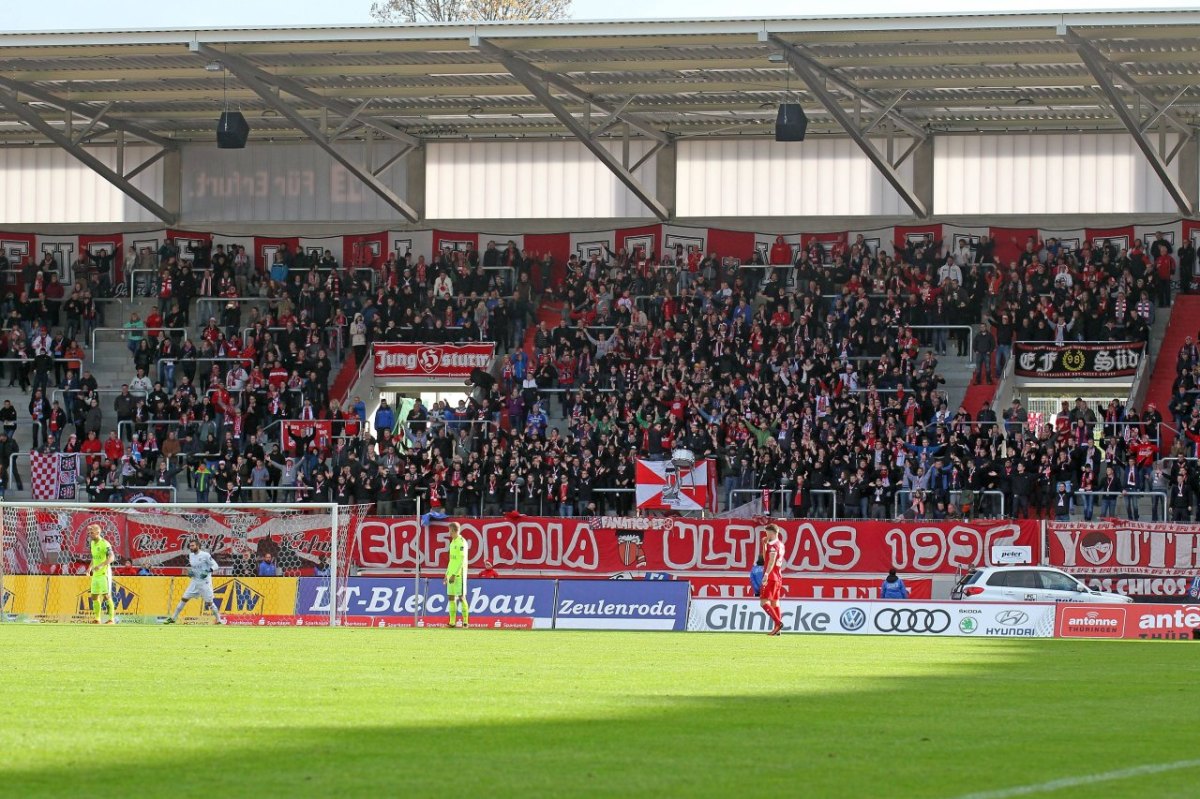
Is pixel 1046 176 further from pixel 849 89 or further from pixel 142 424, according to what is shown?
pixel 142 424

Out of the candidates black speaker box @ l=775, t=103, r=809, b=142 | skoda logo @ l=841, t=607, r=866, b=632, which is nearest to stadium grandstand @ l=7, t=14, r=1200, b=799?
skoda logo @ l=841, t=607, r=866, b=632

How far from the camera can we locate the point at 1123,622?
30.2 m

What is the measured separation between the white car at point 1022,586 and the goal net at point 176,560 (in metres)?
11.3

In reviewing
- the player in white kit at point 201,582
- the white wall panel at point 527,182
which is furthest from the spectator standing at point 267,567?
the white wall panel at point 527,182

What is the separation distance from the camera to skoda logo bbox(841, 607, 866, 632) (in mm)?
30761

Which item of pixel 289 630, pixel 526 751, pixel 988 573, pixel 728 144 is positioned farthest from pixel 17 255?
pixel 526 751

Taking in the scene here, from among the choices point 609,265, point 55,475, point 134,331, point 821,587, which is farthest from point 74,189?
point 821,587

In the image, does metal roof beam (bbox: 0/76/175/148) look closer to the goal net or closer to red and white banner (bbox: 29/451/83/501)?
red and white banner (bbox: 29/451/83/501)

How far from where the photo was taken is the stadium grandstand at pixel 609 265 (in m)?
39.8

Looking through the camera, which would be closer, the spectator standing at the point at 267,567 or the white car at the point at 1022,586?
the white car at the point at 1022,586

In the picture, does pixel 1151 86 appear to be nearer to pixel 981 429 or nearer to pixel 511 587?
pixel 981 429

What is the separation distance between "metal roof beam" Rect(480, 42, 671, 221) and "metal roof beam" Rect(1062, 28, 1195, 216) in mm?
11732

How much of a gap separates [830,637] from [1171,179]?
23.0m

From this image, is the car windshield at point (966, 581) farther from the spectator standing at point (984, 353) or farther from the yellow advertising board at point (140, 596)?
the yellow advertising board at point (140, 596)
